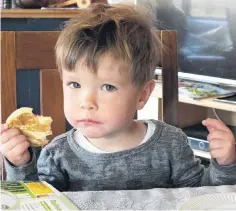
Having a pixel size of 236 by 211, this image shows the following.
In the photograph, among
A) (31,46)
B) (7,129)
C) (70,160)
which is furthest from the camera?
(31,46)

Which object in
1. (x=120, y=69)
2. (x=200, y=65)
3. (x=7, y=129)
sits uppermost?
(x=120, y=69)

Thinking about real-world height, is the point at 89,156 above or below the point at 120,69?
below

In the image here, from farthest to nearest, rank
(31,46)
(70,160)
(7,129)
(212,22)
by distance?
1. (212,22)
2. (31,46)
3. (70,160)
4. (7,129)

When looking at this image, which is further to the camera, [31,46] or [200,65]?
[200,65]

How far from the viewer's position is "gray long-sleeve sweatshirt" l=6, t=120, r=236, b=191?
42.5 inches

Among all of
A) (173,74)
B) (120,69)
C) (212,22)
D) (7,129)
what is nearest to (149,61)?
(120,69)

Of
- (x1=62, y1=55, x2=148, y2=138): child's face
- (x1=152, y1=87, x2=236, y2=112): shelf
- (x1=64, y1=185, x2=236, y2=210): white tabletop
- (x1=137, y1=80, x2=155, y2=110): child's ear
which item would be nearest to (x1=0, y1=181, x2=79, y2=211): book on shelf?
(x1=64, y1=185, x2=236, y2=210): white tabletop

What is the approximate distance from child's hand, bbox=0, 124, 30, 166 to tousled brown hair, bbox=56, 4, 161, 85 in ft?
0.51

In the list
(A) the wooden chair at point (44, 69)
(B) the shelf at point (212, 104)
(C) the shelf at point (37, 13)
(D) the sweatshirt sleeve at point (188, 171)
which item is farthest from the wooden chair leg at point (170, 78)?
(C) the shelf at point (37, 13)

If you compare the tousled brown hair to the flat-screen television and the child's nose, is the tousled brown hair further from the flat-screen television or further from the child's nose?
the flat-screen television

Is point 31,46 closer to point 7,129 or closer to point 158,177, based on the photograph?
point 7,129

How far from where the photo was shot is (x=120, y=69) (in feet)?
3.31

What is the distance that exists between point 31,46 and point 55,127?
20cm

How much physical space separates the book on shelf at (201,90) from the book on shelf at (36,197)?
1616 millimetres
